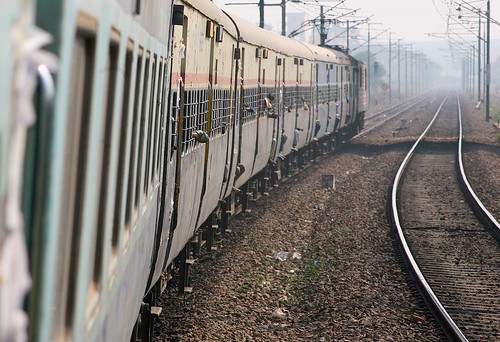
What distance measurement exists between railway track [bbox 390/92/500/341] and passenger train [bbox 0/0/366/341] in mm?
2939

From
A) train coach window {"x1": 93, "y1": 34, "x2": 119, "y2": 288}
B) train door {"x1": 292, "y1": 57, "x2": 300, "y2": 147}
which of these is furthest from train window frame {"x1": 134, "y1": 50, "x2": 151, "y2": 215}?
train door {"x1": 292, "y1": 57, "x2": 300, "y2": 147}

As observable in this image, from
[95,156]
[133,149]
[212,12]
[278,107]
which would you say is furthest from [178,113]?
[278,107]

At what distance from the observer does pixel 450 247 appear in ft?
40.5

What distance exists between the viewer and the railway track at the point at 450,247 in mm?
8539

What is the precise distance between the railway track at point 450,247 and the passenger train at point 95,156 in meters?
2.94

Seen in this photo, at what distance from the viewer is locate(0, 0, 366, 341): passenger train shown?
142cm

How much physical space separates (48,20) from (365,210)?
47.7 ft

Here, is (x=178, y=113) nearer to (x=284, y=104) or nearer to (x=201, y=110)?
(x=201, y=110)

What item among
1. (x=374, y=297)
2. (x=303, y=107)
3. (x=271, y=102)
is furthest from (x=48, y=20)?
(x=303, y=107)

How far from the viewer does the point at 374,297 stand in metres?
9.27

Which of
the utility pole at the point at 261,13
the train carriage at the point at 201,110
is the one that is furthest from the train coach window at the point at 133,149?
the utility pole at the point at 261,13

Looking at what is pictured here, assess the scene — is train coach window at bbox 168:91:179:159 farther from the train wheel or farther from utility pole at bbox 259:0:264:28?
the train wheel

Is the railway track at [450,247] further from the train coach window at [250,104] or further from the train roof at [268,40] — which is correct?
the train roof at [268,40]

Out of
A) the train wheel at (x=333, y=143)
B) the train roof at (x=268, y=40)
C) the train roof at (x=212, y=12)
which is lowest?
the train wheel at (x=333, y=143)
